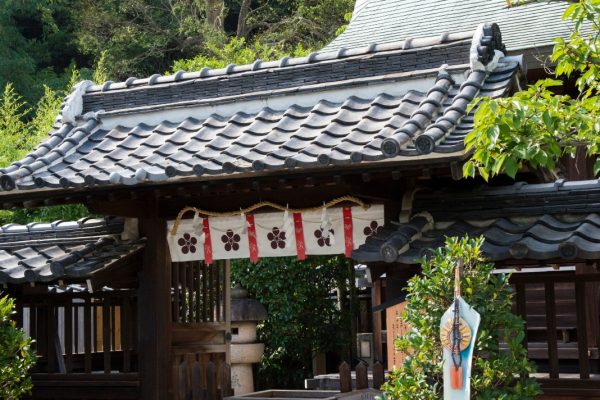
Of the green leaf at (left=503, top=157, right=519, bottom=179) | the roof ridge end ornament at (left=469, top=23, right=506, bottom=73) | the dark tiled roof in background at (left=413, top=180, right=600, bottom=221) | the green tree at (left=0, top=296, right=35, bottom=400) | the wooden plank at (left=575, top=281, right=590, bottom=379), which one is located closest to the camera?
the green leaf at (left=503, top=157, right=519, bottom=179)

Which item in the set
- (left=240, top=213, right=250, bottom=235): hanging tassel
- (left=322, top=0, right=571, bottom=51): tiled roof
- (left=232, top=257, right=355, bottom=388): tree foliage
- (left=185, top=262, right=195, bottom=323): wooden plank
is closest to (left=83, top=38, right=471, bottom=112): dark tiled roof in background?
(left=240, top=213, right=250, bottom=235): hanging tassel

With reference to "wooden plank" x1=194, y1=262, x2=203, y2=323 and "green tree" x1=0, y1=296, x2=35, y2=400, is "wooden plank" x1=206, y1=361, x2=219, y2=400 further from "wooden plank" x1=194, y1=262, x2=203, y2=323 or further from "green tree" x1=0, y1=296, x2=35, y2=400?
"green tree" x1=0, y1=296, x2=35, y2=400

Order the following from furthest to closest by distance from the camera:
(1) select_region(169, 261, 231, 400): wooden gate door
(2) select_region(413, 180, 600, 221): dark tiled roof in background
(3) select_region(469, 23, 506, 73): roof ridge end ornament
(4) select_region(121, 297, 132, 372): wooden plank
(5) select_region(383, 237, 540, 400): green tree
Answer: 1. (1) select_region(169, 261, 231, 400): wooden gate door
2. (4) select_region(121, 297, 132, 372): wooden plank
3. (3) select_region(469, 23, 506, 73): roof ridge end ornament
4. (2) select_region(413, 180, 600, 221): dark tiled roof in background
5. (5) select_region(383, 237, 540, 400): green tree

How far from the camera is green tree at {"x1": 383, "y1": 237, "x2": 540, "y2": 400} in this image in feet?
21.9

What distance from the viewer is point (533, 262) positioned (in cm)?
794

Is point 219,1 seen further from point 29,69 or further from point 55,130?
point 55,130

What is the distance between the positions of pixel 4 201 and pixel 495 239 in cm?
499

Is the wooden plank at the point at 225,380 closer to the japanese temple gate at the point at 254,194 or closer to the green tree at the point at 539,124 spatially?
the japanese temple gate at the point at 254,194

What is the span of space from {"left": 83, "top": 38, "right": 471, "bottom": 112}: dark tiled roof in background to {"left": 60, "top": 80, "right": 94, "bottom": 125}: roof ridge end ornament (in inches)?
4.9

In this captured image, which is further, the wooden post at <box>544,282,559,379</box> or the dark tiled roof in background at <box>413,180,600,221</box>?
the dark tiled roof in background at <box>413,180,600,221</box>

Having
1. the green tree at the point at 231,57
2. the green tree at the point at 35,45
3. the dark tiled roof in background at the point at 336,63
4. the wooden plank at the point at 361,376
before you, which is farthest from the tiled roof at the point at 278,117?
the green tree at the point at 35,45

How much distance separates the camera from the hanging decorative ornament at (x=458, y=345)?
21.2ft

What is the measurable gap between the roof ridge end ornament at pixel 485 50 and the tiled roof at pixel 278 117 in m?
0.01

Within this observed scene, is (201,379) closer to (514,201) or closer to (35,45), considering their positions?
(514,201)
